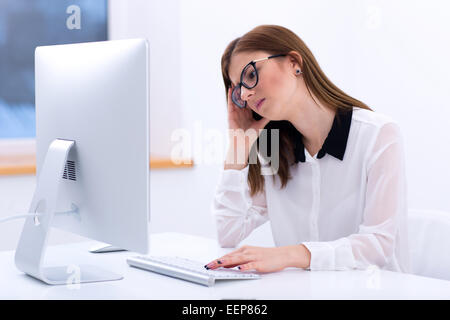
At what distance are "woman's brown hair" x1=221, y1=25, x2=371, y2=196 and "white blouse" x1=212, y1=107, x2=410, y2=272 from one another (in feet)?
0.09

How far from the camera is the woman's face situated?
1568 mm

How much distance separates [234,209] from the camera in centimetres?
176

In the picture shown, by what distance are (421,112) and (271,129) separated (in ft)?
4.81

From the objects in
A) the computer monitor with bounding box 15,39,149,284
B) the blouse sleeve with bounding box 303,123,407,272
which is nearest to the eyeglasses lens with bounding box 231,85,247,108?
the blouse sleeve with bounding box 303,123,407,272

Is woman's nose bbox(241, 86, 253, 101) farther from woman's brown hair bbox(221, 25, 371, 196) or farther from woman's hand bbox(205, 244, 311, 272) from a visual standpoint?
woman's hand bbox(205, 244, 311, 272)

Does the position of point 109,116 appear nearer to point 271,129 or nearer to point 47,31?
point 271,129

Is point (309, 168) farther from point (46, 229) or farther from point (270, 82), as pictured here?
point (46, 229)

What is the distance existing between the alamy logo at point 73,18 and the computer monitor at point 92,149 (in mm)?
1430

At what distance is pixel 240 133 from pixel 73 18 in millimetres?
1340

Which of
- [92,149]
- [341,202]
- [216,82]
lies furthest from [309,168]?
[216,82]

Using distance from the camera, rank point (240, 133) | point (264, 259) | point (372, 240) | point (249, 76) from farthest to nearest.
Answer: point (240, 133)
point (249, 76)
point (372, 240)
point (264, 259)

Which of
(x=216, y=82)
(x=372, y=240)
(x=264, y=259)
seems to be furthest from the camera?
(x=216, y=82)

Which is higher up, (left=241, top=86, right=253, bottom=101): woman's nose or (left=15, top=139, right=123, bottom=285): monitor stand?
(left=241, top=86, right=253, bottom=101): woman's nose

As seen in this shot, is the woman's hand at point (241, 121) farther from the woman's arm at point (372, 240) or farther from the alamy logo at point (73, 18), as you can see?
the alamy logo at point (73, 18)
